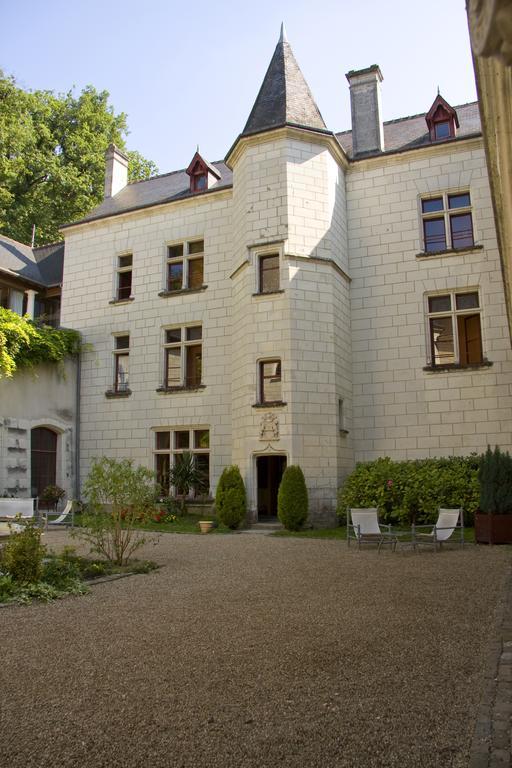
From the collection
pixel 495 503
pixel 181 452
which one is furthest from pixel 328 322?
pixel 495 503

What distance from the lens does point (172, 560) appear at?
361 inches

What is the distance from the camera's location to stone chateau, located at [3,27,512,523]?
1505 cm

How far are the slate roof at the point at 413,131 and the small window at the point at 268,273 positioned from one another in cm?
480

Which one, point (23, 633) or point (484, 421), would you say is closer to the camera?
point (23, 633)

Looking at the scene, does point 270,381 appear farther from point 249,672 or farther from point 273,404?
point 249,672

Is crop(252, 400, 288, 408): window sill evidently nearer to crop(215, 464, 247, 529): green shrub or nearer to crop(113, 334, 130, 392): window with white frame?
crop(215, 464, 247, 529): green shrub

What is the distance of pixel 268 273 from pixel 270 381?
9.49 feet

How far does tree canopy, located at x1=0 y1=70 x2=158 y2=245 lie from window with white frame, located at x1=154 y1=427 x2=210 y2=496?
1468cm

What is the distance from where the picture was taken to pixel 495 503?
35.3 ft

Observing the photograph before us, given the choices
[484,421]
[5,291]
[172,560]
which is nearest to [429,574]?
[172,560]

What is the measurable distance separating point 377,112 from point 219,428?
10275 mm

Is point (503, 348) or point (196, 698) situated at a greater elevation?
point (503, 348)

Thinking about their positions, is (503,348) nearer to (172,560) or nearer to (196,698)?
(172,560)

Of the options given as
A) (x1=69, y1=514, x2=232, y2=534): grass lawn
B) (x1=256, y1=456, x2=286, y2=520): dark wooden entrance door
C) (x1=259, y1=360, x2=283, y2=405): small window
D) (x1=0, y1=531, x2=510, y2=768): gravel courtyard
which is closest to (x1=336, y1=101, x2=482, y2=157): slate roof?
(x1=259, y1=360, x2=283, y2=405): small window
